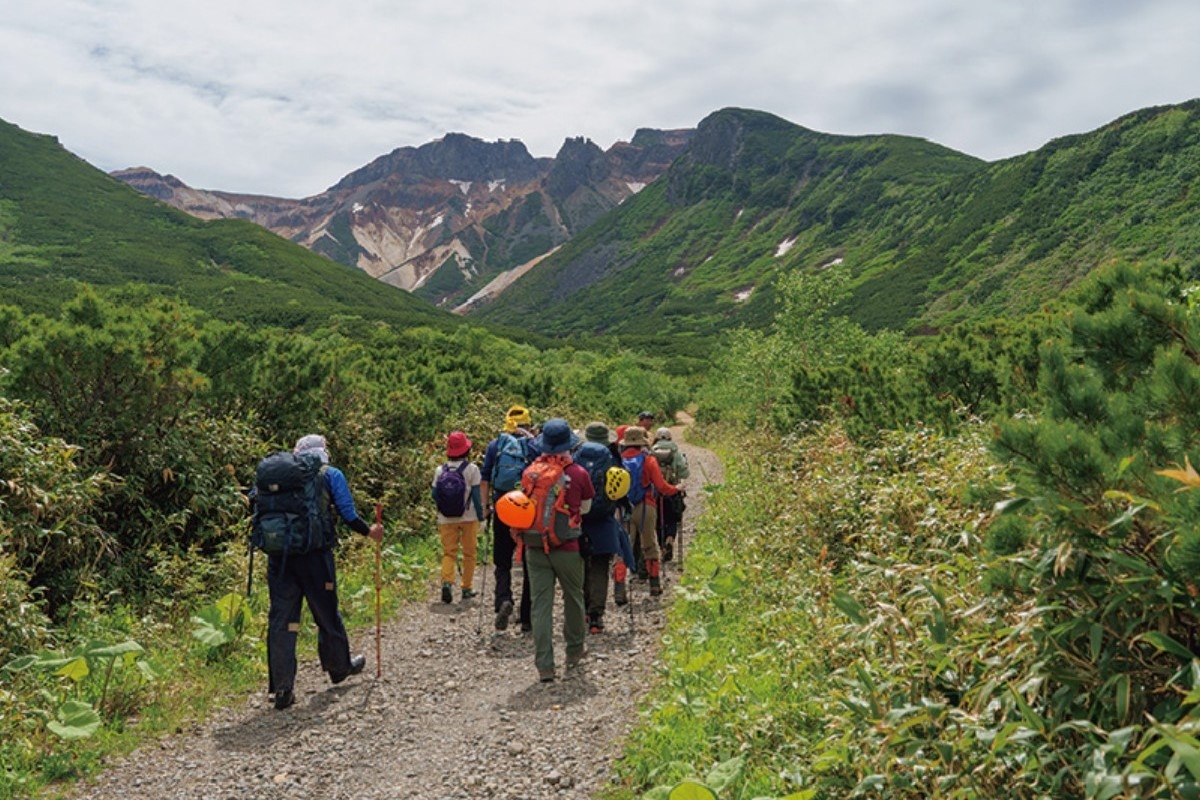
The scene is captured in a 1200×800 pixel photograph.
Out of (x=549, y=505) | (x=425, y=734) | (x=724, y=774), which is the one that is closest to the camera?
(x=724, y=774)

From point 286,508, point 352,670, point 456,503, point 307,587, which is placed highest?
point 286,508

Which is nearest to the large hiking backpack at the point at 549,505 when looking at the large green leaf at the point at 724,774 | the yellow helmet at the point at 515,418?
the yellow helmet at the point at 515,418

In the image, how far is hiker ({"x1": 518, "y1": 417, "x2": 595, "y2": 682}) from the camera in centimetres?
727

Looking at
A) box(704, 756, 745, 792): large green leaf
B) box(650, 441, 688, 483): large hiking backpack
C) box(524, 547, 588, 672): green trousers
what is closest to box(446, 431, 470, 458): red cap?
box(524, 547, 588, 672): green trousers

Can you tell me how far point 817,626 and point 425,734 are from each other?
3.46m

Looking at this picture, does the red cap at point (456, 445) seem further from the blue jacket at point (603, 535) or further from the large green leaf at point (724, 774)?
the large green leaf at point (724, 774)

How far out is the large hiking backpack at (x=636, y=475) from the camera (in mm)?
10195

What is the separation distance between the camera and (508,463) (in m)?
9.21

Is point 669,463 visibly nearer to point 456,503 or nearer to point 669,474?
point 669,474

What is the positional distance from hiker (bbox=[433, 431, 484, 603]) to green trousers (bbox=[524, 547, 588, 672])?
231cm

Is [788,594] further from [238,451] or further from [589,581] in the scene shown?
[238,451]

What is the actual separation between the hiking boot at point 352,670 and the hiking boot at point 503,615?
5.87 ft

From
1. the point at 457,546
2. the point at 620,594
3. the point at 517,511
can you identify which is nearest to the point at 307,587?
the point at 517,511

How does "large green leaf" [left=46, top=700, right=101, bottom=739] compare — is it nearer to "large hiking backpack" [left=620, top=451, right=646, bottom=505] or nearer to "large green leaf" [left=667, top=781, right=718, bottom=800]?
"large green leaf" [left=667, top=781, right=718, bottom=800]
